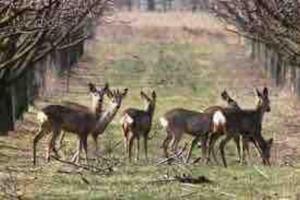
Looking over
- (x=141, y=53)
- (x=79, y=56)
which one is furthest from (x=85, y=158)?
(x=141, y=53)

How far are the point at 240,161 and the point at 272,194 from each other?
4.60 m

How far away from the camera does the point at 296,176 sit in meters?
14.9

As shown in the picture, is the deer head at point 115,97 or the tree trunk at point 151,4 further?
the tree trunk at point 151,4

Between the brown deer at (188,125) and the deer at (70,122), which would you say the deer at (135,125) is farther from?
the deer at (70,122)

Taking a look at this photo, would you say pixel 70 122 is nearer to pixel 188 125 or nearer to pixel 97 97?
pixel 97 97

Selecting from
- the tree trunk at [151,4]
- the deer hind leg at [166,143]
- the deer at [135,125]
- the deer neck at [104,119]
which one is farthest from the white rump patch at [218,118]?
the tree trunk at [151,4]

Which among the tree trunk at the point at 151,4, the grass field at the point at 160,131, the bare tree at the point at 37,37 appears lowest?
the grass field at the point at 160,131

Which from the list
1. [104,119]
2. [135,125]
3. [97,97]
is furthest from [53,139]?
[135,125]

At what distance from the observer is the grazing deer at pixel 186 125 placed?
17578 mm

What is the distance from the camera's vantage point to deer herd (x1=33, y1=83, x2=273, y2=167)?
16.9m

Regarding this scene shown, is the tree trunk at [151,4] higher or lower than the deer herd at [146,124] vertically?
higher

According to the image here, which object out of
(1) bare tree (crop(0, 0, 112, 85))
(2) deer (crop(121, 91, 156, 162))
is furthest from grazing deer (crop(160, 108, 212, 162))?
(1) bare tree (crop(0, 0, 112, 85))

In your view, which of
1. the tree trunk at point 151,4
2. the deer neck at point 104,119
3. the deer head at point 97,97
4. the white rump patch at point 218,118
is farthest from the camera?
the tree trunk at point 151,4

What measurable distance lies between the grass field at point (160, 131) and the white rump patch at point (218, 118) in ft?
2.61
